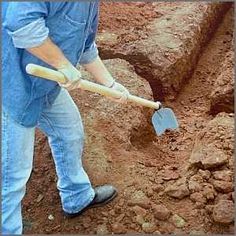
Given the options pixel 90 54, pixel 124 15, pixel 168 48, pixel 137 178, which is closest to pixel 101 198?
pixel 137 178

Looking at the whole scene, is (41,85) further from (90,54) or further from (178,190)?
(178,190)

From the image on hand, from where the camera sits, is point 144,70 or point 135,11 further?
point 135,11

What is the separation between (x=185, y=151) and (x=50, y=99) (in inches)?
36.9

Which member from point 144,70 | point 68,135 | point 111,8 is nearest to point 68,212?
point 68,135

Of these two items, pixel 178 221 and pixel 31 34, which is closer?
pixel 31 34

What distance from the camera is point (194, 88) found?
121 inches

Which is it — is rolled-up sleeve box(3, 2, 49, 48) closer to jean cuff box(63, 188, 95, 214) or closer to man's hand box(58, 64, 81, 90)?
man's hand box(58, 64, 81, 90)

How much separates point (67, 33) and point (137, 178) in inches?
31.7

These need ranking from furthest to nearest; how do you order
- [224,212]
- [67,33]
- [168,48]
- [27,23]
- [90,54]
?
[168,48] → [224,212] → [90,54] → [67,33] → [27,23]

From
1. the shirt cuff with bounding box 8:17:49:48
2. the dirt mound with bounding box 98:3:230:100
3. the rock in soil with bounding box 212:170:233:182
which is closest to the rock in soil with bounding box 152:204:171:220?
the rock in soil with bounding box 212:170:233:182

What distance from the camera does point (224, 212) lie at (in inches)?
77.1

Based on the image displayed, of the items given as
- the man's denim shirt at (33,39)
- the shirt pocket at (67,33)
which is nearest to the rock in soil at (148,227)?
the man's denim shirt at (33,39)

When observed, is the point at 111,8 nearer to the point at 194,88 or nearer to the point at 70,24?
the point at 194,88

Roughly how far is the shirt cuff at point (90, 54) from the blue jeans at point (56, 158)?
0.13 m
